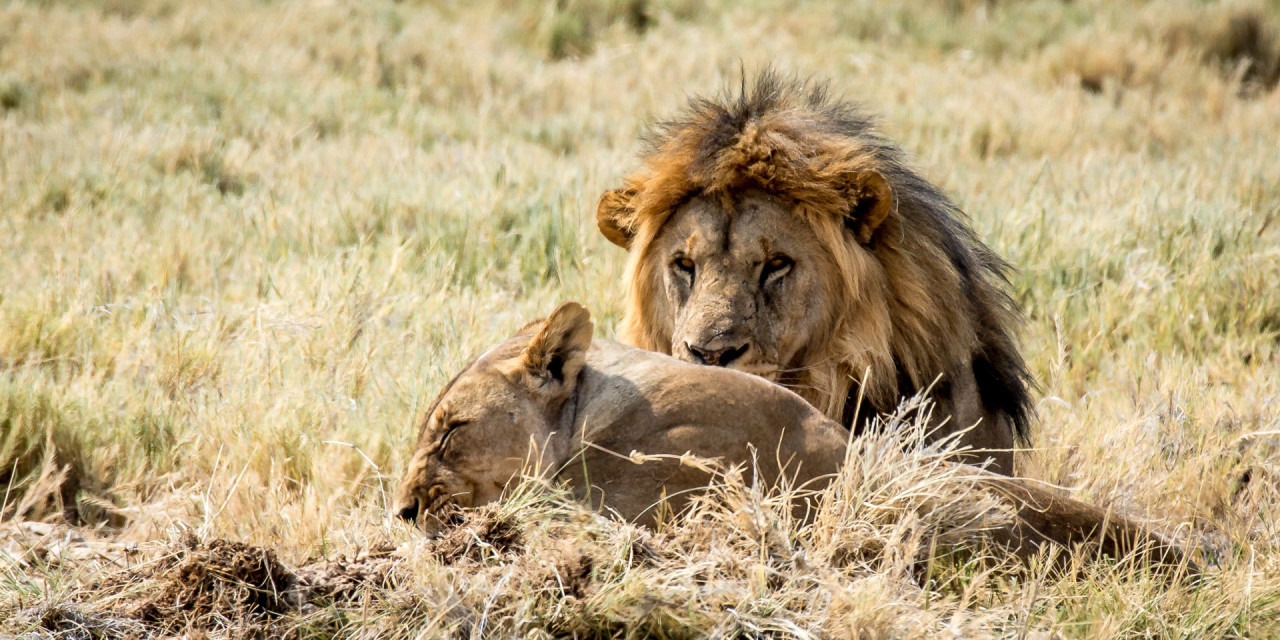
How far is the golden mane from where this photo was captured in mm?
3785

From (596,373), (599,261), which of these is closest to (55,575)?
(596,373)

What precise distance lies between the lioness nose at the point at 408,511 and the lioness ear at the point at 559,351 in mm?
409

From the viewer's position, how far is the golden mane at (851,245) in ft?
12.4

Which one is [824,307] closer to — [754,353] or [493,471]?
[754,353]

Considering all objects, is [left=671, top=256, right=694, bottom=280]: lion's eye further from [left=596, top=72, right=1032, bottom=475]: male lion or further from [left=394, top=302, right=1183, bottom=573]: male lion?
[left=394, top=302, right=1183, bottom=573]: male lion

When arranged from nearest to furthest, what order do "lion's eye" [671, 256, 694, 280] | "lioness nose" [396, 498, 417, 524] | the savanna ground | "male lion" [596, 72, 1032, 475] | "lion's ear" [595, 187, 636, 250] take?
the savanna ground → "lioness nose" [396, 498, 417, 524] → "male lion" [596, 72, 1032, 475] → "lion's eye" [671, 256, 694, 280] → "lion's ear" [595, 187, 636, 250]

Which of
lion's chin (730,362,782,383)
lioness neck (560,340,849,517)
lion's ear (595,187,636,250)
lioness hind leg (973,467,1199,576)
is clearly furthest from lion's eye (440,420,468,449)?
lion's ear (595,187,636,250)

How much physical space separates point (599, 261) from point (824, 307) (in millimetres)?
2520

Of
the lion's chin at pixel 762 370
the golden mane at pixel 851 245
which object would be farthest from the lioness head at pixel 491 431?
the golden mane at pixel 851 245

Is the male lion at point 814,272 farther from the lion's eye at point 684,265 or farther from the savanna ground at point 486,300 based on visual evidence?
the savanna ground at point 486,300

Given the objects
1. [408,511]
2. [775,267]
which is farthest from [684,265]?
[408,511]

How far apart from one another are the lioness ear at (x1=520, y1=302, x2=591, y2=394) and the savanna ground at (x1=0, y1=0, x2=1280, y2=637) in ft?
1.01

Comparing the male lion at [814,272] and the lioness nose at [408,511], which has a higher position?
the male lion at [814,272]

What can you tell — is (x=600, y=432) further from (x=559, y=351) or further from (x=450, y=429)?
(x=450, y=429)
